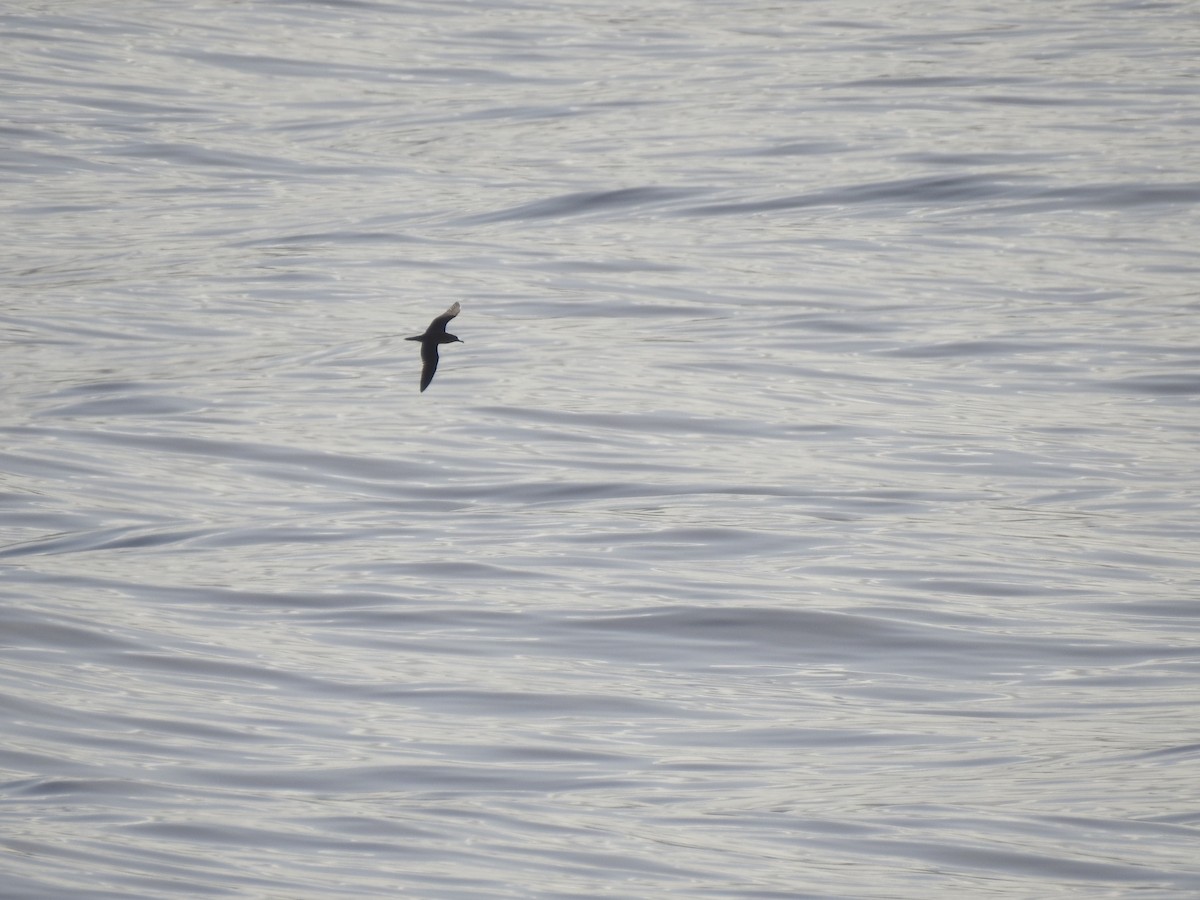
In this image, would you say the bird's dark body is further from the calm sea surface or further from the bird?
the calm sea surface

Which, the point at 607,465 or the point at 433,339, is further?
the point at 607,465

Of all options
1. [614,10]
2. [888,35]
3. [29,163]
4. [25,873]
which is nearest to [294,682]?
[25,873]

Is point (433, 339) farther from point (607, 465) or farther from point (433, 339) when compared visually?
point (607, 465)

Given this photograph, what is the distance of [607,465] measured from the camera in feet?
30.9

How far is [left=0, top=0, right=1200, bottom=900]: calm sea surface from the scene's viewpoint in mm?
5727

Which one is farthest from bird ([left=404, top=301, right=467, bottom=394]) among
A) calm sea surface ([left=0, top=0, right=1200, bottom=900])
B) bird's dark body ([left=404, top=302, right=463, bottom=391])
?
calm sea surface ([left=0, top=0, right=1200, bottom=900])

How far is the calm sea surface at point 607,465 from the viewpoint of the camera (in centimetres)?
573

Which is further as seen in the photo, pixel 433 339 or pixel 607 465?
pixel 607 465

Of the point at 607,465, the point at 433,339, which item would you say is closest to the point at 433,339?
the point at 433,339

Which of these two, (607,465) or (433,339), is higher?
(433,339)

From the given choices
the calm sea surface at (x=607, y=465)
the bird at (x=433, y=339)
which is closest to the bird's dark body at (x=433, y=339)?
the bird at (x=433, y=339)

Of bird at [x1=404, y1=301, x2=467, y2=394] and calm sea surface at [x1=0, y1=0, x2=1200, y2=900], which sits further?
bird at [x1=404, y1=301, x2=467, y2=394]

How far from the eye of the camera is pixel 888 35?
18.2 metres

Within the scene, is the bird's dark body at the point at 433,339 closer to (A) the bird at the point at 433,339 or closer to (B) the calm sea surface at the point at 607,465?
(A) the bird at the point at 433,339
